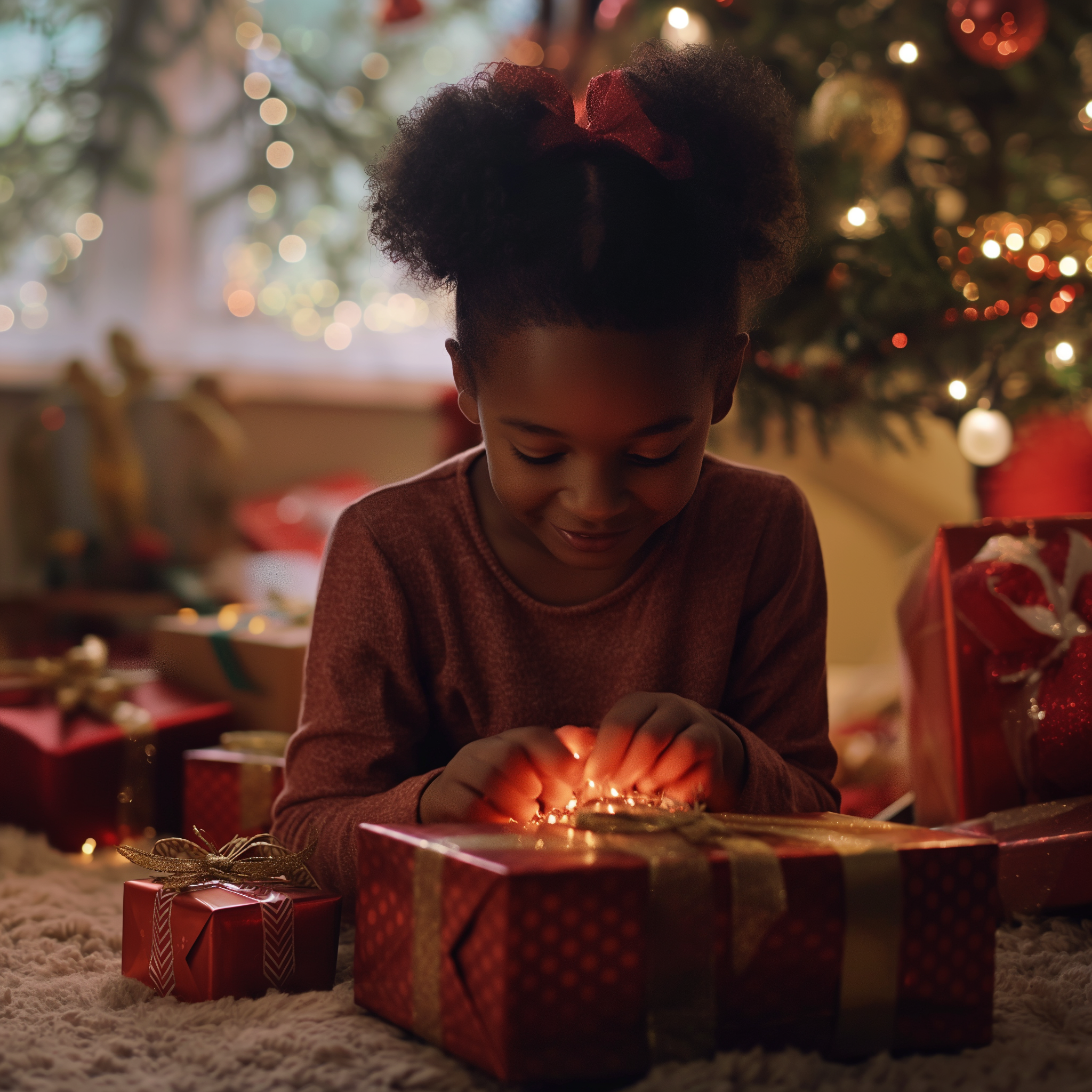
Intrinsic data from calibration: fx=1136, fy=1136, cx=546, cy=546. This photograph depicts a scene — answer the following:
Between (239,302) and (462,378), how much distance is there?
7.33 ft

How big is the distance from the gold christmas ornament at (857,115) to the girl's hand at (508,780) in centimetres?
103

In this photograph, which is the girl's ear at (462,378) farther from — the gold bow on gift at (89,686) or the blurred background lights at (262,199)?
the blurred background lights at (262,199)

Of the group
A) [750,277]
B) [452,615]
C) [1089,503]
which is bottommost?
[452,615]

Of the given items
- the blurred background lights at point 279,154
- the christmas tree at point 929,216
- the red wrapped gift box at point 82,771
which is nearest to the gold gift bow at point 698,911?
the red wrapped gift box at point 82,771

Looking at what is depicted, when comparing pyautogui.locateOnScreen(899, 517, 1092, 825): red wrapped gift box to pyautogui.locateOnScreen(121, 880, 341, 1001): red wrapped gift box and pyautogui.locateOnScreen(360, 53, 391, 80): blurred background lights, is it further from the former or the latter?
pyautogui.locateOnScreen(360, 53, 391, 80): blurred background lights

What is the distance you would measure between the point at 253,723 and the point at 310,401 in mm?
1633

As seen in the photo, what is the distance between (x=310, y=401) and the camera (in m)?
2.83

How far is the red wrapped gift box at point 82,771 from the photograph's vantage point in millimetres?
1129

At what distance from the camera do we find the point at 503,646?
34.9 inches

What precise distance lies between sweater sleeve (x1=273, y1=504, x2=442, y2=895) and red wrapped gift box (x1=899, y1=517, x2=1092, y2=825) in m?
0.49

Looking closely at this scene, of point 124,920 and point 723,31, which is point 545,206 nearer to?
point 124,920

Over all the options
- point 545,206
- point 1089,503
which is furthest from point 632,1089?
point 1089,503

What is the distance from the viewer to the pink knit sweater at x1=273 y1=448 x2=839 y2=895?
34.4 inches

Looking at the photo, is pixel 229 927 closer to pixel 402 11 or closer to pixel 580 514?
pixel 580 514
